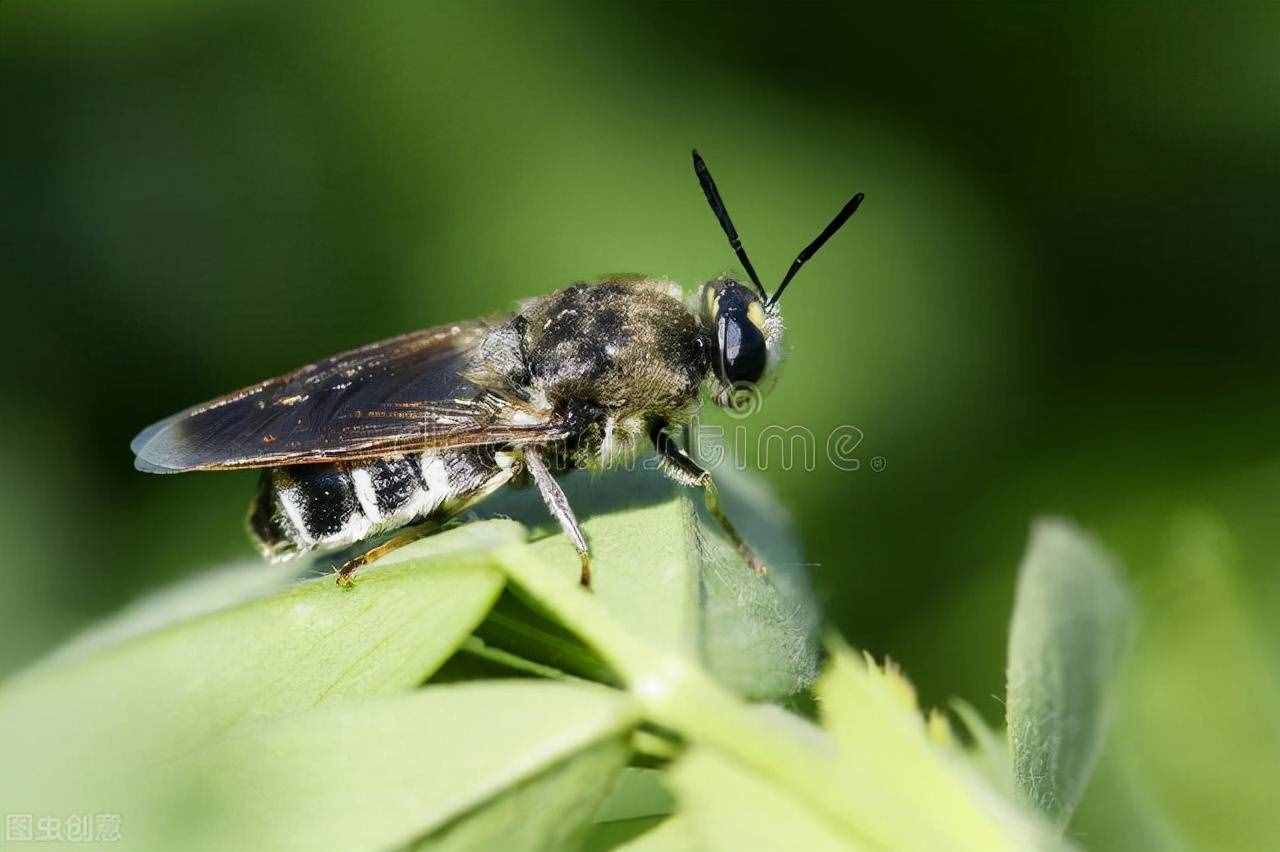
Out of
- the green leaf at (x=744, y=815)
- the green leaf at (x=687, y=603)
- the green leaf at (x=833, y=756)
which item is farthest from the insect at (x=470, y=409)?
the green leaf at (x=744, y=815)

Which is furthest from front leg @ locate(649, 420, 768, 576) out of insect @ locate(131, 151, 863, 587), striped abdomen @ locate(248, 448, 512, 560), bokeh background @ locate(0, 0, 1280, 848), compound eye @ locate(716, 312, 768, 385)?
bokeh background @ locate(0, 0, 1280, 848)

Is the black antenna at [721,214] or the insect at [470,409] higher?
the black antenna at [721,214]

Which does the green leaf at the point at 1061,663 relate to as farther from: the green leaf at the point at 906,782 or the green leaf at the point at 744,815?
the green leaf at the point at 744,815

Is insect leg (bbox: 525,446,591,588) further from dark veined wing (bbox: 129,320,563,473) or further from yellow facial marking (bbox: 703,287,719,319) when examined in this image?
yellow facial marking (bbox: 703,287,719,319)

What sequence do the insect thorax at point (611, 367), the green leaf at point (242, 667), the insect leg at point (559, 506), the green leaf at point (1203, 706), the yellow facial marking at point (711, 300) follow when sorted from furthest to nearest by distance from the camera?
the yellow facial marking at point (711, 300)
the insect thorax at point (611, 367)
the green leaf at point (1203, 706)
the insect leg at point (559, 506)
the green leaf at point (242, 667)

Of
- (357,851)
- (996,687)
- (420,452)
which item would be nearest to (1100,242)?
(420,452)

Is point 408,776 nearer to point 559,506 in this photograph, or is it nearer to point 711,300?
point 559,506
